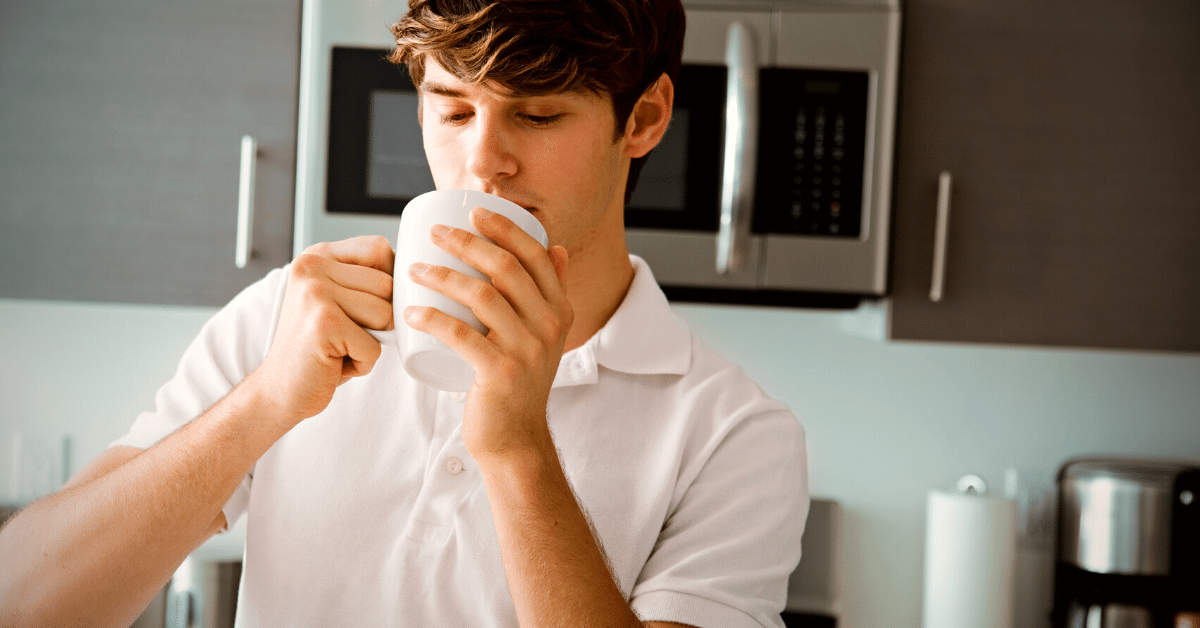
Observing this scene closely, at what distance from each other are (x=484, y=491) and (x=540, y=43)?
1.57ft

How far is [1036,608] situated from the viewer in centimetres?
189

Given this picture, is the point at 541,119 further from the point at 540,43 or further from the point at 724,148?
the point at 724,148

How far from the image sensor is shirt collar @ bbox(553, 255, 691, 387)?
1.00m

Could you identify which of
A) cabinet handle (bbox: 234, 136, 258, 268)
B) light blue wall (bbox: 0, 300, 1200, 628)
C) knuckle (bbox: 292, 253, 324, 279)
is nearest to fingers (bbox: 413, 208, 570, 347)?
knuckle (bbox: 292, 253, 324, 279)

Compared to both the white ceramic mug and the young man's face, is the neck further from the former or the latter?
the white ceramic mug

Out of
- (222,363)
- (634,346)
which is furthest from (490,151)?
(222,363)

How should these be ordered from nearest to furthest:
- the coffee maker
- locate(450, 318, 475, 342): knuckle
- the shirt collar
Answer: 1. locate(450, 318, 475, 342): knuckle
2. the shirt collar
3. the coffee maker

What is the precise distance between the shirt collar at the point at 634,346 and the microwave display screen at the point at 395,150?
0.52 meters

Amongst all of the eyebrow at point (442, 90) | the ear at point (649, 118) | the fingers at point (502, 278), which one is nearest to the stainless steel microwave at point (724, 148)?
the ear at point (649, 118)

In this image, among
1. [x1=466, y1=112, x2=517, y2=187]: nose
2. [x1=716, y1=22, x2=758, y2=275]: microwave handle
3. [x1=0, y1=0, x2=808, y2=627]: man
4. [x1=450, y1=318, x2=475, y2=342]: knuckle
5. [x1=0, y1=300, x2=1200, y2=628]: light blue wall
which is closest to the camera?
[x1=450, y1=318, x2=475, y2=342]: knuckle

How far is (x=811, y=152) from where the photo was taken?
1430 mm

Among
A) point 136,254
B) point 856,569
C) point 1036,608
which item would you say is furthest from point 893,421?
point 136,254

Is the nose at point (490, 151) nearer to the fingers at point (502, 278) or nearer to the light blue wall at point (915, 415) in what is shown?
the fingers at point (502, 278)

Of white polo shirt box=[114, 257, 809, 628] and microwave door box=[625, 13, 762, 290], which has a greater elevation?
microwave door box=[625, 13, 762, 290]
